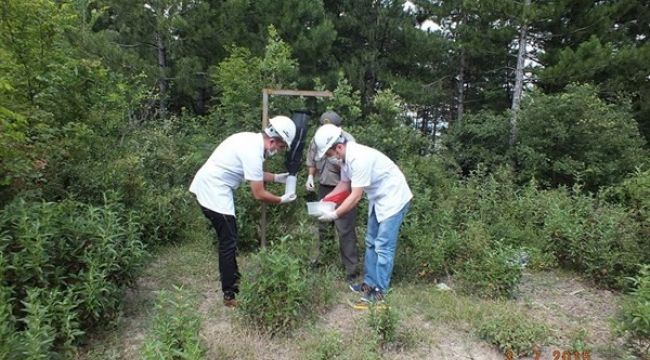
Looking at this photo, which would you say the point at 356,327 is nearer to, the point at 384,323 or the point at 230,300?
the point at 384,323

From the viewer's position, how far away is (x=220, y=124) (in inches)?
341

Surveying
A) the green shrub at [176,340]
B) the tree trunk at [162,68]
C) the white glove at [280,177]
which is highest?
the tree trunk at [162,68]

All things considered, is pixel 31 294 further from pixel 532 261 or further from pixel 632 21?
pixel 632 21

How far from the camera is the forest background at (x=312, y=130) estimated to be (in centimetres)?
308

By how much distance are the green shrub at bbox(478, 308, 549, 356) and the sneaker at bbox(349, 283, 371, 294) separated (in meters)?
0.97

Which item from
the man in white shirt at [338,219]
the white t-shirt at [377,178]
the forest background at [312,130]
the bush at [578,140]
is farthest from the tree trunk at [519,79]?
the white t-shirt at [377,178]

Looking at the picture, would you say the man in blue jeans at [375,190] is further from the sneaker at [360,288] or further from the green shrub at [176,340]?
the green shrub at [176,340]

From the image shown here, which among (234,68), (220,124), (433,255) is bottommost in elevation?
(433,255)

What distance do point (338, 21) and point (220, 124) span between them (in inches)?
251

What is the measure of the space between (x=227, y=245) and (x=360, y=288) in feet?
4.30

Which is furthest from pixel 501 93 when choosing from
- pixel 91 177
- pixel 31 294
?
pixel 31 294

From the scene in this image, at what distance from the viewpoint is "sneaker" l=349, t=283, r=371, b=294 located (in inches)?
152

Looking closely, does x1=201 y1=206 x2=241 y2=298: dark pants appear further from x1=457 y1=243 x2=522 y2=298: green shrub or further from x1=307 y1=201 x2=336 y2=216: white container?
x1=457 y1=243 x2=522 y2=298: green shrub

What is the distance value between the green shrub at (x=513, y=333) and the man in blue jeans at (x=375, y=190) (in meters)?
0.86
